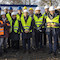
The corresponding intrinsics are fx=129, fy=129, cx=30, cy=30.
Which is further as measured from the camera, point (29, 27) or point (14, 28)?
point (14, 28)

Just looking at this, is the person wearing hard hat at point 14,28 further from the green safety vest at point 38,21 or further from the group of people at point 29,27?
the green safety vest at point 38,21

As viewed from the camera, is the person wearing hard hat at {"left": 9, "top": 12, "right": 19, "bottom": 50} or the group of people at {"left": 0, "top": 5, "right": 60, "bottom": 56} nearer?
the group of people at {"left": 0, "top": 5, "right": 60, "bottom": 56}

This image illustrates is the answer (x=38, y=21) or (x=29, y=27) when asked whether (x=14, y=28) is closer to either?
(x=29, y=27)

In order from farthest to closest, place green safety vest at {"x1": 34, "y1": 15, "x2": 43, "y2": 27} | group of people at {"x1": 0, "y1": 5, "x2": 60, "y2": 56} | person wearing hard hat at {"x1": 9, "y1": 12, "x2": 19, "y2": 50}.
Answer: person wearing hard hat at {"x1": 9, "y1": 12, "x2": 19, "y2": 50}
green safety vest at {"x1": 34, "y1": 15, "x2": 43, "y2": 27}
group of people at {"x1": 0, "y1": 5, "x2": 60, "y2": 56}

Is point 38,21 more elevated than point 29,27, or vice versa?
point 38,21

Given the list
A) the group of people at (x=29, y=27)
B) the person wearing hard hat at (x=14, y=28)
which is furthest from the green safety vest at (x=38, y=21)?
the person wearing hard hat at (x=14, y=28)

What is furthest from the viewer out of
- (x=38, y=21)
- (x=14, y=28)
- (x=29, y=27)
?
(x=14, y=28)

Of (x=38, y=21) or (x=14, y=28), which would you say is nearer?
(x=38, y=21)

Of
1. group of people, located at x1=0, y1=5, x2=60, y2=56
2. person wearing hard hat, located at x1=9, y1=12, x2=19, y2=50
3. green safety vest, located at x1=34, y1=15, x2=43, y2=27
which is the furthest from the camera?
person wearing hard hat, located at x1=9, y1=12, x2=19, y2=50

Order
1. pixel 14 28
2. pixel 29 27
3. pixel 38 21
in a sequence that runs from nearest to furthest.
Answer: pixel 29 27, pixel 38 21, pixel 14 28

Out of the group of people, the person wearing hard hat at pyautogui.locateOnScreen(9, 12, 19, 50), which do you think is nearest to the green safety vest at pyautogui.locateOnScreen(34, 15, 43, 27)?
the group of people

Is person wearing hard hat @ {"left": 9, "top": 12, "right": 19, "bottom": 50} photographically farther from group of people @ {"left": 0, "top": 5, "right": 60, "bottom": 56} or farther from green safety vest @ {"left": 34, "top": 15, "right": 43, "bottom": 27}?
green safety vest @ {"left": 34, "top": 15, "right": 43, "bottom": 27}

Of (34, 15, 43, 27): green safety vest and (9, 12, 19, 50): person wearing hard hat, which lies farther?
(9, 12, 19, 50): person wearing hard hat

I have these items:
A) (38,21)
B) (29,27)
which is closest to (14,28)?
(29,27)
